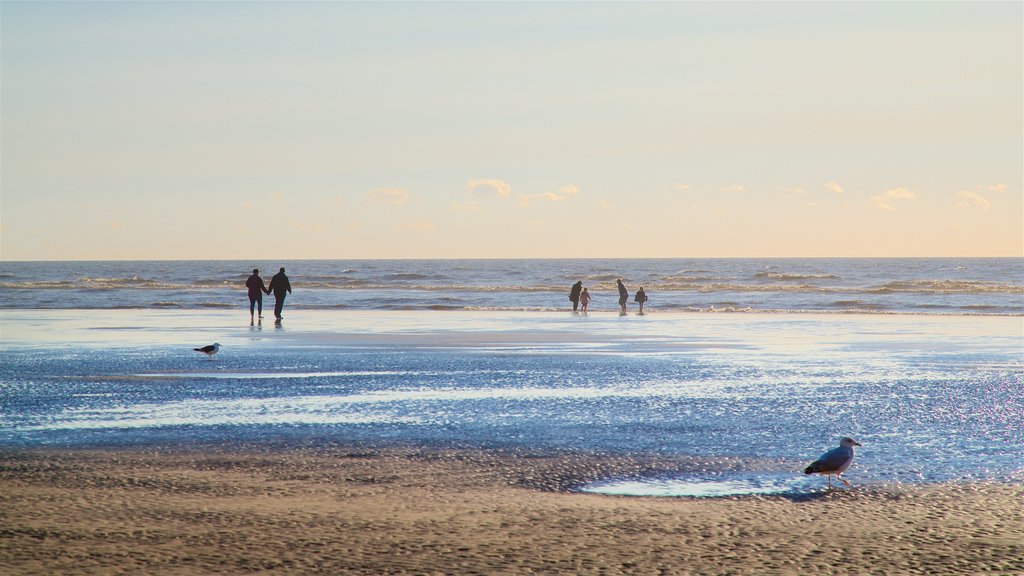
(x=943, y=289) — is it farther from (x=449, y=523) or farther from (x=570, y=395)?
(x=449, y=523)

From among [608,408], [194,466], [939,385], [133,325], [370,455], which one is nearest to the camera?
[194,466]

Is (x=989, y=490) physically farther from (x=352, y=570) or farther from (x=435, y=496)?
(x=352, y=570)

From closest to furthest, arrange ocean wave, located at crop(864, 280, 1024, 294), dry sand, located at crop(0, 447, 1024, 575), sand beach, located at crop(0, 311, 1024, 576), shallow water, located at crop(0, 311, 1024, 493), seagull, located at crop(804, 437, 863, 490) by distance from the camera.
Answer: dry sand, located at crop(0, 447, 1024, 575)
sand beach, located at crop(0, 311, 1024, 576)
seagull, located at crop(804, 437, 863, 490)
shallow water, located at crop(0, 311, 1024, 493)
ocean wave, located at crop(864, 280, 1024, 294)

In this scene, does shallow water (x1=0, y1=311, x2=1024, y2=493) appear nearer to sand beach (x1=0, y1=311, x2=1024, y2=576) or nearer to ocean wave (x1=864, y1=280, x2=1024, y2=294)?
sand beach (x1=0, y1=311, x2=1024, y2=576)

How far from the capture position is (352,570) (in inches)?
228

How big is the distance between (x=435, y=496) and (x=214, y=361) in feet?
41.0

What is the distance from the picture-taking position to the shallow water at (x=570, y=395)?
10062 mm

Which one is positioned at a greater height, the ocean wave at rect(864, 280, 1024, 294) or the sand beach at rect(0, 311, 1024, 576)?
the ocean wave at rect(864, 280, 1024, 294)

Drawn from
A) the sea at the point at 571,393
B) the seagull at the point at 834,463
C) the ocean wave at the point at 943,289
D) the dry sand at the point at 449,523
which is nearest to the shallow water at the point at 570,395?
the sea at the point at 571,393

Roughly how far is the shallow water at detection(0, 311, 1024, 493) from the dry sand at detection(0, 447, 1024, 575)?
33.2 inches

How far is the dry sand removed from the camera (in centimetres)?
595

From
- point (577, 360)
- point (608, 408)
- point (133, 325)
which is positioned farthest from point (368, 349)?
point (133, 325)

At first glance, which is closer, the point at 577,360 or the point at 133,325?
the point at 577,360

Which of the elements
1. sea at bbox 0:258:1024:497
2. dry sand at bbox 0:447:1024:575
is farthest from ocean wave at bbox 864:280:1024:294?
dry sand at bbox 0:447:1024:575
